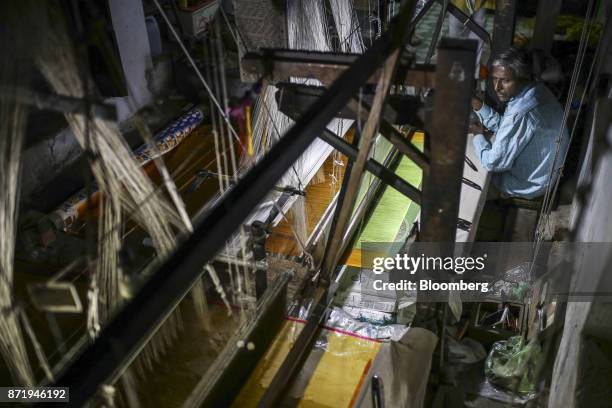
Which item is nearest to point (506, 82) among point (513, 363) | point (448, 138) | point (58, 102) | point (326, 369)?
point (448, 138)

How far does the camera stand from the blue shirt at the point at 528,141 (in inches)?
120

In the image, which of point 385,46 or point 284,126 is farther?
point 284,126

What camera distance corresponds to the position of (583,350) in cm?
177

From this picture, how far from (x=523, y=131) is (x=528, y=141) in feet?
0.26

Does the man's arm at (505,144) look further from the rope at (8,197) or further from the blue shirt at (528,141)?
the rope at (8,197)

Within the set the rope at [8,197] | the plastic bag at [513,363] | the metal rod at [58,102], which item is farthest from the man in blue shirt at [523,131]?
the rope at [8,197]

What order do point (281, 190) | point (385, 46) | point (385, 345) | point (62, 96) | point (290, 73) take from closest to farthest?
point (62, 96), point (385, 46), point (290, 73), point (385, 345), point (281, 190)

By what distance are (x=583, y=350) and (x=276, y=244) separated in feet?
6.89

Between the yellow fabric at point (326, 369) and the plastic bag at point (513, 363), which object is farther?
the plastic bag at point (513, 363)

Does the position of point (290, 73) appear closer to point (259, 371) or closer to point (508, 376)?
point (259, 371)

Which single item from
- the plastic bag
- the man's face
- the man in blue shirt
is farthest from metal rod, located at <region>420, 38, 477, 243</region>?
the man's face

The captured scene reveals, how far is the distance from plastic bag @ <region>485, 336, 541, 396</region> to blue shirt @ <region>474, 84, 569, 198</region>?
3.31 feet

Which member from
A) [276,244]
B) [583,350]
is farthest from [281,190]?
[583,350]

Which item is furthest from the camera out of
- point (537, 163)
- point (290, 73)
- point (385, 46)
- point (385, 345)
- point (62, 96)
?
point (537, 163)
